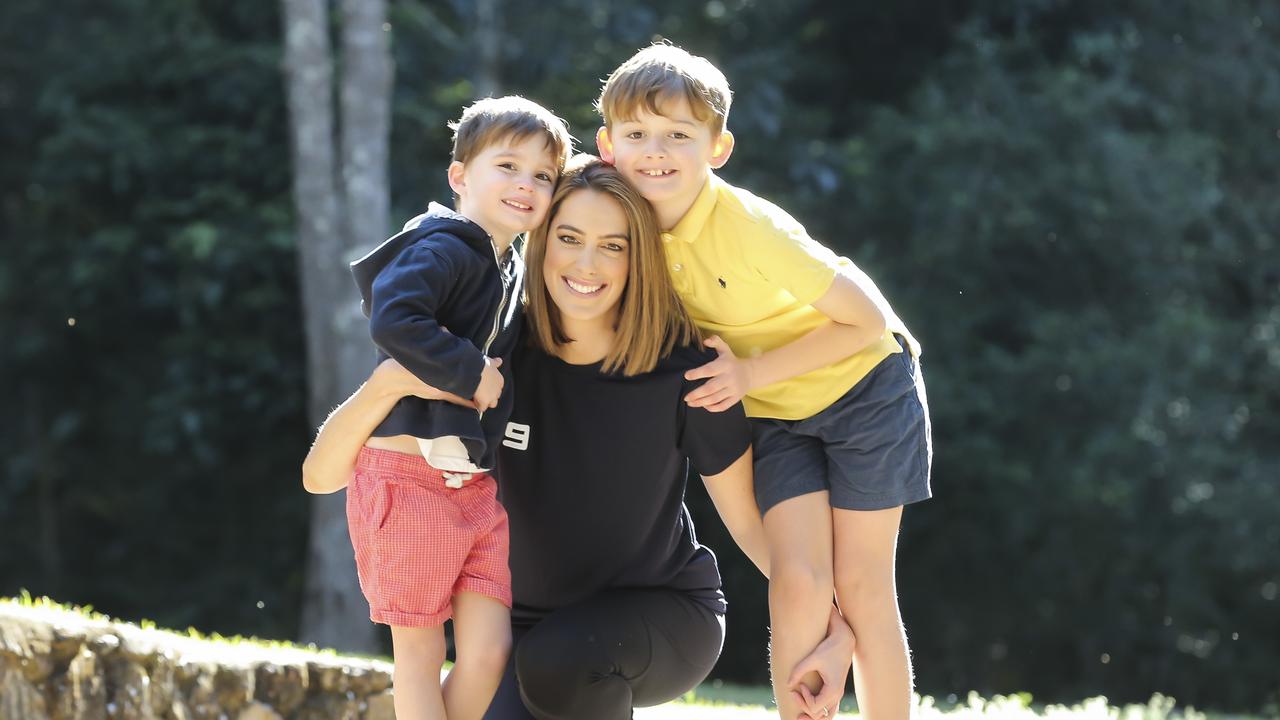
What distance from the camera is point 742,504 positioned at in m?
2.91

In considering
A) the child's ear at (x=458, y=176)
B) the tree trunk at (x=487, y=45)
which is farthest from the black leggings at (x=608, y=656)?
the tree trunk at (x=487, y=45)

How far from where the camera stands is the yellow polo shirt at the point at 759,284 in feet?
8.97

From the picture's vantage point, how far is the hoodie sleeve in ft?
8.18

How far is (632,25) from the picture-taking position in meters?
9.10

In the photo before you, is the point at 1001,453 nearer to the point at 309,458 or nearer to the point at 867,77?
the point at 867,77

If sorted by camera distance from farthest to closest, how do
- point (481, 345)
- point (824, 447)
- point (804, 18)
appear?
point (804, 18) < point (824, 447) < point (481, 345)

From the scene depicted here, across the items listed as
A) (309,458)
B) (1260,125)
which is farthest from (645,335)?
(1260,125)

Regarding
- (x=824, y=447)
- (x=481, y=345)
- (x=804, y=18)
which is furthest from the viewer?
(x=804, y=18)

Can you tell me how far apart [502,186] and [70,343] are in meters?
8.05

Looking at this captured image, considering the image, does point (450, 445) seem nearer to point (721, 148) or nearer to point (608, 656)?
point (608, 656)

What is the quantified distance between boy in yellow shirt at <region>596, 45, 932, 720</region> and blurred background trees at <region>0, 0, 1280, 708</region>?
569cm

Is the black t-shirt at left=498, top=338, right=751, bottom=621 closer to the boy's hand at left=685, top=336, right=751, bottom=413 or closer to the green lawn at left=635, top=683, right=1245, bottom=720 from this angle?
the boy's hand at left=685, top=336, right=751, bottom=413

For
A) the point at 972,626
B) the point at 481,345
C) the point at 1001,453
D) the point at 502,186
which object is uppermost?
the point at 502,186

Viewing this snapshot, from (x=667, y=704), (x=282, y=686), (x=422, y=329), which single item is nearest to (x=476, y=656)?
(x=422, y=329)
